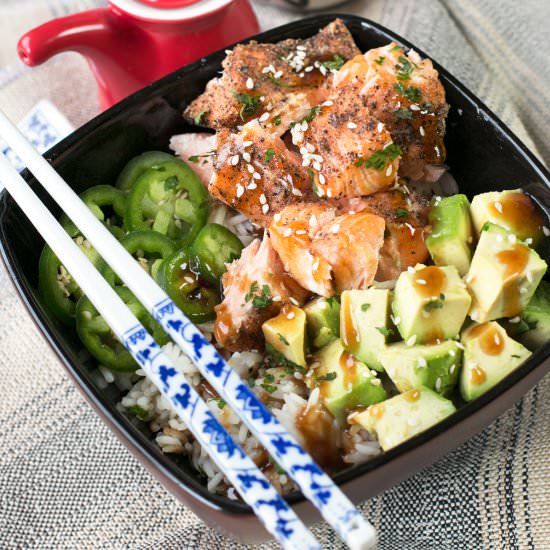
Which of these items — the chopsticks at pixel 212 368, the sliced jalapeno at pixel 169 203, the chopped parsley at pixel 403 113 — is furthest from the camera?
the sliced jalapeno at pixel 169 203

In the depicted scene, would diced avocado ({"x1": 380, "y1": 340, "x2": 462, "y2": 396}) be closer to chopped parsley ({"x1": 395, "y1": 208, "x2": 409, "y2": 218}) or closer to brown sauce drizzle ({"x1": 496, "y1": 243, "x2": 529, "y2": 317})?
brown sauce drizzle ({"x1": 496, "y1": 243, "x2": 529, "y2": 317})

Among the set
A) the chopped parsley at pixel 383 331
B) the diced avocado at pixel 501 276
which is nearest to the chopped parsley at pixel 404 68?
the diced avocado at pixel 501 276

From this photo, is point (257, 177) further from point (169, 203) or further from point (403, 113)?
point (403, 113)

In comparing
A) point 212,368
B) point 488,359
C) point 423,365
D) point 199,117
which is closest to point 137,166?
point 199,117

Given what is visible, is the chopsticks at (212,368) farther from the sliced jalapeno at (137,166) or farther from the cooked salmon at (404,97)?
the cooked salmon at (404,97)

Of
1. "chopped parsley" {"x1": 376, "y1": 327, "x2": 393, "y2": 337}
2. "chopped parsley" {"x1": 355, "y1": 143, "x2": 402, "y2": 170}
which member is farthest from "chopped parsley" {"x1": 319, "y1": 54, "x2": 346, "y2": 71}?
"chopped parsley" {"x1": 376, "y1": 327, "x2": 393, "y2": 337}
